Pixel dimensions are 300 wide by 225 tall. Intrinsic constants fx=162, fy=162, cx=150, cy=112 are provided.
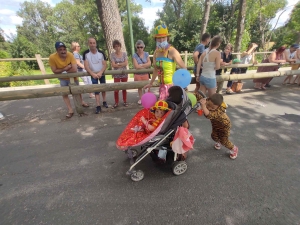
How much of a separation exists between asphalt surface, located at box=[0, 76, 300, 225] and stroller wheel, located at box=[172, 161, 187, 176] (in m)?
0.08

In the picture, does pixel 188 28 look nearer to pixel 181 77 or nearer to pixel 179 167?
pixel 181 77

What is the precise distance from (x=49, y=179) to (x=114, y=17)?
6.20m

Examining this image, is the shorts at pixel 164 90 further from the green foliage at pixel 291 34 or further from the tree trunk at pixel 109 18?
the green foliage at pixel 291 34

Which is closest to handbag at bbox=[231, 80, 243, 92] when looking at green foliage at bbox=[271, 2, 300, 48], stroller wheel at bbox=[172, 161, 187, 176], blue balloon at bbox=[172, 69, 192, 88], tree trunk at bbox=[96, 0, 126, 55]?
blue balloon at bbox=[172, 69, 192, 88]

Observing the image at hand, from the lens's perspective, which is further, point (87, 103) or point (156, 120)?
point (87, 103)

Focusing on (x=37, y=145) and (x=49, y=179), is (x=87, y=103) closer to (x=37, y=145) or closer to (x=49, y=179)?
(x=37, y=145)

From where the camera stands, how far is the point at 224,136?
255 cm

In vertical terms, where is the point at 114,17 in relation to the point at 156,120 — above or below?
above

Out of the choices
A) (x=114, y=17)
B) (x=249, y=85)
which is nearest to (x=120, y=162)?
(x=114, y=17)

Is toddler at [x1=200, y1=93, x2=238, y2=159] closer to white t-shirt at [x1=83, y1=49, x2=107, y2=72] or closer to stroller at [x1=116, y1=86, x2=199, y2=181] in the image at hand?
stroller at [x1=116, y1=86, x2=199, y2=181]

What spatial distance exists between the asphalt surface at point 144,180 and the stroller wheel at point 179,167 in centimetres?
8

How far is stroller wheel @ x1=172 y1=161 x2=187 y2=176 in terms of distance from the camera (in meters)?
2.27

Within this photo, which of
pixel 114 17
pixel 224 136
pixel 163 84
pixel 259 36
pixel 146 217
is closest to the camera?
pixel 146 217

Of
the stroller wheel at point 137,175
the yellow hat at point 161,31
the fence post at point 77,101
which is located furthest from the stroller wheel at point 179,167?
the fence post at point 77,101
